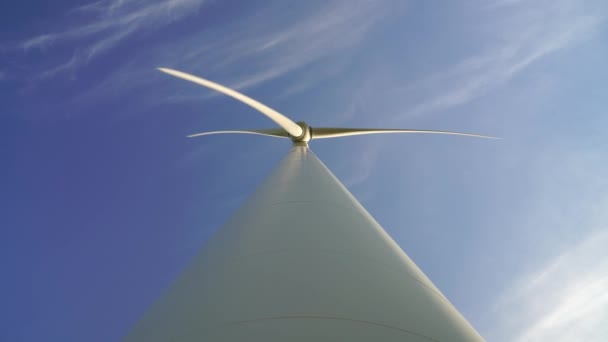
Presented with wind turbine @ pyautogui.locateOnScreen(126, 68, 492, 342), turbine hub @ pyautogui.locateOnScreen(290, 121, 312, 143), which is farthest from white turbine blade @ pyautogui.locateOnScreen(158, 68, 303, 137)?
wind turbine @ pyautogui.locateOnScreen(126, 68, 492, 342)

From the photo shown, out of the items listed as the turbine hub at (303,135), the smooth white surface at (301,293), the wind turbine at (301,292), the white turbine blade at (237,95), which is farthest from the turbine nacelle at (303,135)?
the smooth white surface at (301,293)

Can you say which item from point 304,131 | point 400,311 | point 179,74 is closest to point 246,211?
point 400,311

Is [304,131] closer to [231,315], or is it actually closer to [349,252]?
[349,252]

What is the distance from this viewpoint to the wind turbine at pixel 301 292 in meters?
3.69

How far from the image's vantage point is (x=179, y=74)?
42.8 feet

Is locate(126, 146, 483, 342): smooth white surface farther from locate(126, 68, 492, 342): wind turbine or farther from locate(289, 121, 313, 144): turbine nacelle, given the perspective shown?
locate(289, 121, 313, 144): turbine nacelle

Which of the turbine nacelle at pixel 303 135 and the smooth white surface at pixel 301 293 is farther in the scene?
the turbine nacelle at pixel 303 135

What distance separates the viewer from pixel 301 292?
13.8 ft

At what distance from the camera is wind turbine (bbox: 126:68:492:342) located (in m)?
3.69

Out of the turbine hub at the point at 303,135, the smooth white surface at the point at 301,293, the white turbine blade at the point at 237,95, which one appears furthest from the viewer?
the turbine hub at the point at 303,135

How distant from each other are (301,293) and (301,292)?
0.02 metres

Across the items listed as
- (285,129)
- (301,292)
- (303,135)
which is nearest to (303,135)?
(303,135)

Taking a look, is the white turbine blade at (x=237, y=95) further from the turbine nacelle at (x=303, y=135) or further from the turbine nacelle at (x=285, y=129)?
the turbine nacelle at (x=303, y=135)

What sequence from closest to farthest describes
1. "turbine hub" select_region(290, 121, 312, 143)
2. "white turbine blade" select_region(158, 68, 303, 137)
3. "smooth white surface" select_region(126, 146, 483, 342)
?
"smooth white surface" select_region(126, 146, 483, 342)
"white turbine blade" select_region(158, 68, 303, 137)
"turbine hub" select_region(290, 121, 312, 143)
